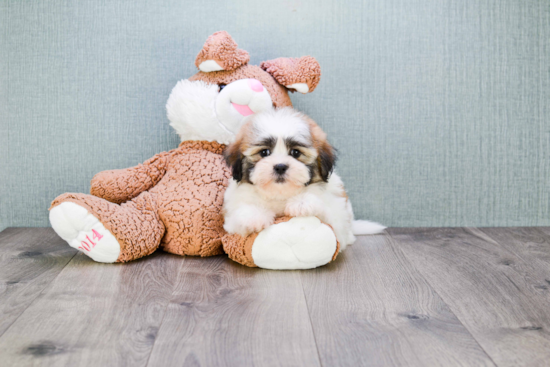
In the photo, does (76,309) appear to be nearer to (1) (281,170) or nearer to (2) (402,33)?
(1) (281,170)

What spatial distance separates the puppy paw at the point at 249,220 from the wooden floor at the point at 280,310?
14cm

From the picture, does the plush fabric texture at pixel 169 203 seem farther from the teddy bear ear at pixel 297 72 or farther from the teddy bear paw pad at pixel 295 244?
the teddy bear ear at pixel 297 72

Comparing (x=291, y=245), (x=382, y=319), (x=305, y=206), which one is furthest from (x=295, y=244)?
(x=382, y=319)

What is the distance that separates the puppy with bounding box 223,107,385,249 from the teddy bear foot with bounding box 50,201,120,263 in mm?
396

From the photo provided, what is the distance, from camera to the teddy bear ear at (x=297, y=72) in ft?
5.84

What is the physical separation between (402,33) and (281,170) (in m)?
1.04

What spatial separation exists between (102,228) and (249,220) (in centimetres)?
49

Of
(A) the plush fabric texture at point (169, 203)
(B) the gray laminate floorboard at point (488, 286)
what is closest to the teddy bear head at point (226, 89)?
(A) the plush fabric texture at point (169, 203)

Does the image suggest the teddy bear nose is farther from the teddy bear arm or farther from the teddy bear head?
the teddy bear arm

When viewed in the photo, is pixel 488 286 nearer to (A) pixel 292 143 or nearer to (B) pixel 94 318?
(A) pixel 292 143

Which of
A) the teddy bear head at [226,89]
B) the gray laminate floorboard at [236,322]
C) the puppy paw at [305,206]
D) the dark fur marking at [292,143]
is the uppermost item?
the teddy bear head at [226,89]

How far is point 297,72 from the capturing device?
1792 millimetres

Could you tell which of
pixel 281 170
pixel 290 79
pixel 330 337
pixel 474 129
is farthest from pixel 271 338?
pixel 474 129

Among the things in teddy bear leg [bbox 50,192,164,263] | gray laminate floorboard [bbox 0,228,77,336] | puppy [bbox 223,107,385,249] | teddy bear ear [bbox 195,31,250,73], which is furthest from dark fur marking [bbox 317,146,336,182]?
gray laminate floorboard [bbox 0,228,77,336]
